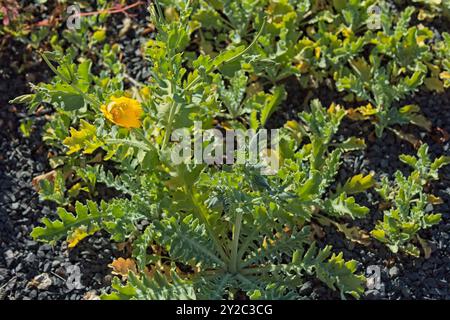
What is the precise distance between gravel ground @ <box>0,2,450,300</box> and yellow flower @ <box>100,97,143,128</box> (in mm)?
873

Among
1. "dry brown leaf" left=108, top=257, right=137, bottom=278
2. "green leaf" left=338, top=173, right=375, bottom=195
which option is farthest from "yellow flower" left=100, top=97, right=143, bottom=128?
"green leaf" left=338, top=173, right=375, bottom=195

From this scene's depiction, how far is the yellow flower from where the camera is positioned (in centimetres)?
270

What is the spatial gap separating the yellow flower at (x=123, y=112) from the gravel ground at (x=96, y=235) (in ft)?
2.86

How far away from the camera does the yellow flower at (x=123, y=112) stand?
2.70 metres

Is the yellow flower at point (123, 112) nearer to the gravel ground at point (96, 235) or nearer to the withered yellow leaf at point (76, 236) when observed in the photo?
the withered yellow leaf at point (76, 236)

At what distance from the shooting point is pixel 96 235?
11.3 feet

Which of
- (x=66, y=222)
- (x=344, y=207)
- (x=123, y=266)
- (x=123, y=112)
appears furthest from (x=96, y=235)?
(x=344, y=207)

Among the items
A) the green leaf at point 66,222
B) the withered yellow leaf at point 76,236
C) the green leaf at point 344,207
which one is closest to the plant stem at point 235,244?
the green leaf at point 344,207

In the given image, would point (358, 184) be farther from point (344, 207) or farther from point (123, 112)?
point (123, 112)

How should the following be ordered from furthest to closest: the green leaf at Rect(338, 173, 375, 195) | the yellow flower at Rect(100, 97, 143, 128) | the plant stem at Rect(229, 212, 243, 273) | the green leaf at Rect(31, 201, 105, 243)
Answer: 1. the green leaf at Rect(338, 173, 375, 195)
2. the plant stem at Rect(229, 212, 243, 273)
3. the green leaf at Rect(31, 201, 105, 243)
4. the yellow flower at Rect(100, 97, 143, 128)

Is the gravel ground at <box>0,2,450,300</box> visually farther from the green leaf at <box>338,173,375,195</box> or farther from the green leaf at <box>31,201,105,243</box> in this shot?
the green leaf at <box>31,201,105,243</box>

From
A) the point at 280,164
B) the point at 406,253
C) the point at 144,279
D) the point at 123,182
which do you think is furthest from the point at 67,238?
the point at 406,253

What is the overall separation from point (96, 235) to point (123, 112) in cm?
93

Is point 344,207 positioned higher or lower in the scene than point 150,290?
higher
